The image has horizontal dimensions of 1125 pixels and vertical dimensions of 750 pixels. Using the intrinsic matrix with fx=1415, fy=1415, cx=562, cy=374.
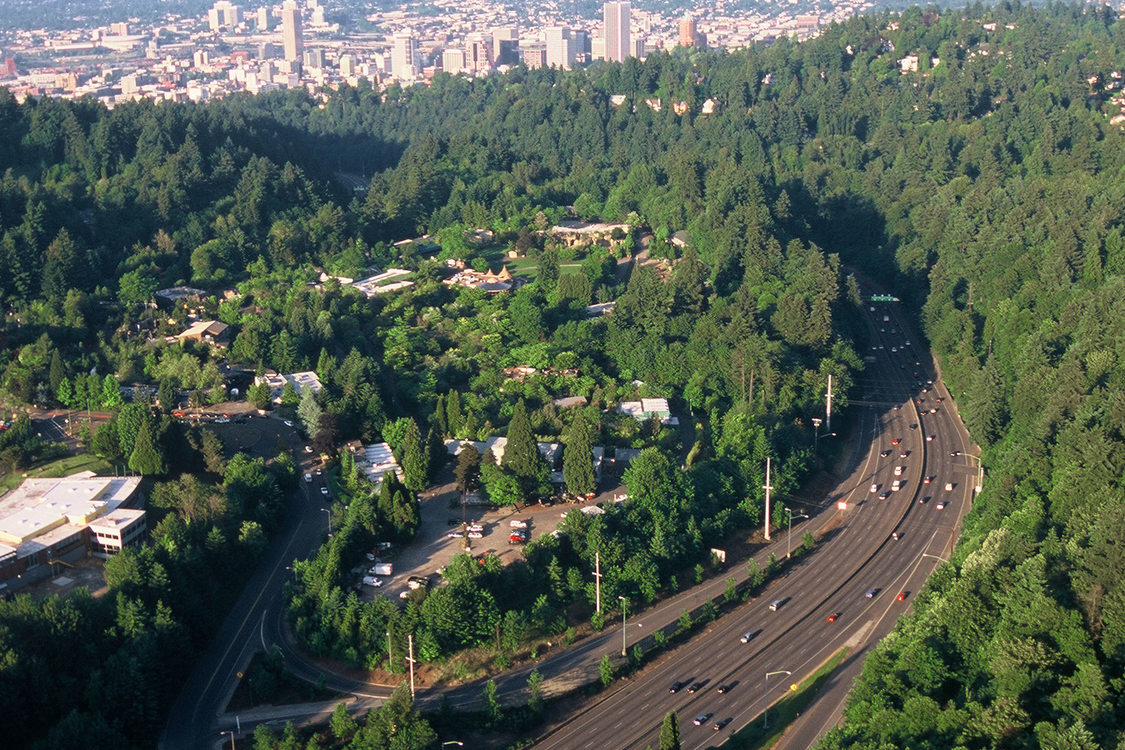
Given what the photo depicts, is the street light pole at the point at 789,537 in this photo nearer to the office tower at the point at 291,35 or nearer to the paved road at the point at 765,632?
the paved road at the point at 765,632

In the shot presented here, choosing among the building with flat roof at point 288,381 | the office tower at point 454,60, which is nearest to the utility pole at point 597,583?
the building with flat roof at point 288,381

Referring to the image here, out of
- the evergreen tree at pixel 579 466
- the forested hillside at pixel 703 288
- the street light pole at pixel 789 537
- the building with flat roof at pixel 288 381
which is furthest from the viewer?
the building with flat roof at pixel 288 381

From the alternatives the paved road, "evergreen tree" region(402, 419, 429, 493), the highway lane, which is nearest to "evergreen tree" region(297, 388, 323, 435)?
the highway lane

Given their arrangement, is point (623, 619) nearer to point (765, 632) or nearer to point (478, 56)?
point (765, 632)

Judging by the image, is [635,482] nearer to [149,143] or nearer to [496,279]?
[496,279]

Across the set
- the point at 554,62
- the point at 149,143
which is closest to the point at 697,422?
the point at 149,143

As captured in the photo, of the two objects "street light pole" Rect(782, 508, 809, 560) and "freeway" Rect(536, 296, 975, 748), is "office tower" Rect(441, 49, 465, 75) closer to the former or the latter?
"freeway" Rect(536, 296, 975, 748)
